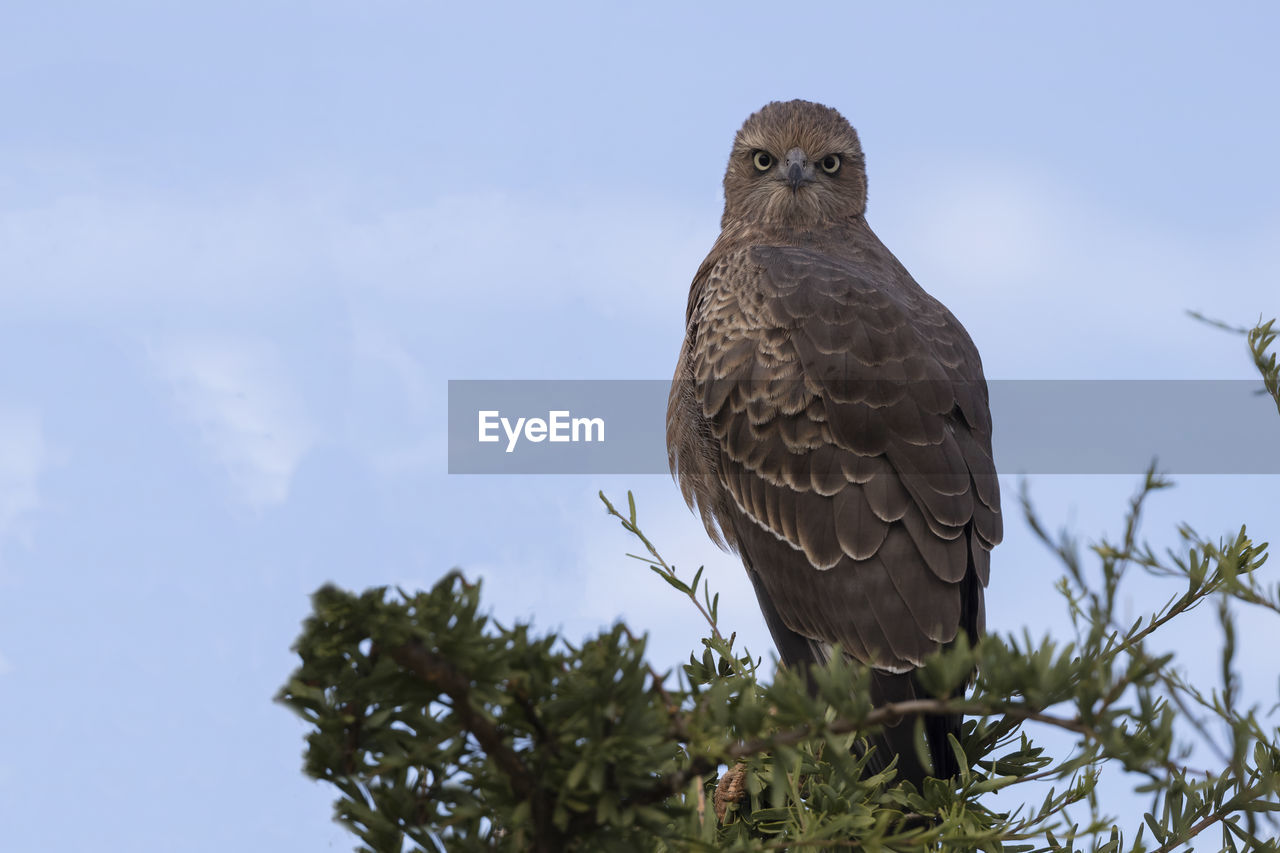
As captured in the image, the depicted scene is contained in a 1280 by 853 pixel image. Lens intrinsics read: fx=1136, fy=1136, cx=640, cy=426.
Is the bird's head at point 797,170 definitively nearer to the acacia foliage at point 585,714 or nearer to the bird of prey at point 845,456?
the bird of prey at point 845,456

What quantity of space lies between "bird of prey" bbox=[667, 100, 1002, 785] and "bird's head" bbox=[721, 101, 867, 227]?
2.16ft

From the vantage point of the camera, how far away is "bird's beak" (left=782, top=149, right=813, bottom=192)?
7246 millimetres

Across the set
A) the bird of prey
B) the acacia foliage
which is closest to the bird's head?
the bird of prey

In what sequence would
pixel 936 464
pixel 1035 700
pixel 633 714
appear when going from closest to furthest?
pixel 1035 700 < pixel 633 714 < pixel 936 464

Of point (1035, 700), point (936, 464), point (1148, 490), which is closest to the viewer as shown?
point (1035, 700)

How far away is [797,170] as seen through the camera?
285 inches

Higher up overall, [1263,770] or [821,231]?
[821,231]

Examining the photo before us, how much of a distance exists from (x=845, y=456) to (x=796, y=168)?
8.47 ft

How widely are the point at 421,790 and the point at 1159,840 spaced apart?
258cm

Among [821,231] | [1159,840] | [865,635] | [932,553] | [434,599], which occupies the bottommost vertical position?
[1159,840]

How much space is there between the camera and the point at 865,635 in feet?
16.4

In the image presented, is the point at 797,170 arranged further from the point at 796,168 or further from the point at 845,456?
the point at 845,456

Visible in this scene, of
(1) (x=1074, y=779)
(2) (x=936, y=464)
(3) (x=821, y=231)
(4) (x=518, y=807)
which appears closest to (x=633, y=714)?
(4) (x=518, y=807)

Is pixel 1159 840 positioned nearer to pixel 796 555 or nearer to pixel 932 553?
pixel 932 553
